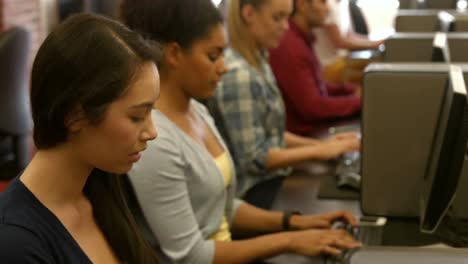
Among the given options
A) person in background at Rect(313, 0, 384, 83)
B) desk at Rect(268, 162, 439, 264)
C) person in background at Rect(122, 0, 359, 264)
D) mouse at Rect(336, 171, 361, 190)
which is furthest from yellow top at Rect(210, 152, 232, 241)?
person in background at Rect(313, 0, 384, 83)

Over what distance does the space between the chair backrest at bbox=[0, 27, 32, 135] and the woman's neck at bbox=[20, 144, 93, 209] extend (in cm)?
199

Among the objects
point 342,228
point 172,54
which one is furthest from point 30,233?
point 342,228

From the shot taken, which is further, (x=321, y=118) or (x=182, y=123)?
(x=321, y=118)

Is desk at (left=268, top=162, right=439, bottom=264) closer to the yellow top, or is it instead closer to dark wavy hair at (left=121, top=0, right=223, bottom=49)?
the yellow top

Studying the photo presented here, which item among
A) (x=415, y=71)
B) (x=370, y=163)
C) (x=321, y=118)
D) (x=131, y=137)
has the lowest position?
(x=321, y=118)

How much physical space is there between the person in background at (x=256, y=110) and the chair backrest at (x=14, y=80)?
108 cm

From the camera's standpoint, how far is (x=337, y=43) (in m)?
4.94

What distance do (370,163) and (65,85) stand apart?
0.92 metres

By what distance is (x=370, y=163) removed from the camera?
1726 millimetres

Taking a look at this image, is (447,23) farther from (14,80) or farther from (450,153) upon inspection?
(14,80)

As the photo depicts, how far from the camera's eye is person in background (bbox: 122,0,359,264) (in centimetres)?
147

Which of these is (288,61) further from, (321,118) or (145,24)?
(145,24)

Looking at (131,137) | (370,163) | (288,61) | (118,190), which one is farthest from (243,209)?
(288,61)

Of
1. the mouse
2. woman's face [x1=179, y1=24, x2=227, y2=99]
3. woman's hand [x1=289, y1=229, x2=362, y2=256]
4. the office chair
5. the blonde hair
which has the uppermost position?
woman's face [x1=179, y1=24, x2=227, y2=99]
